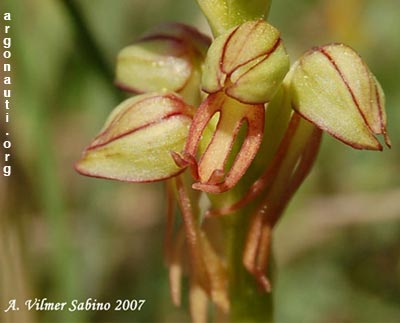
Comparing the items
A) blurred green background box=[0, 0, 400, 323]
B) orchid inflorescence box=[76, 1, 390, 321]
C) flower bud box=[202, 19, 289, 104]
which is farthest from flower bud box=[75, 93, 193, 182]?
blurred green background box=[0, 0, 400, 323]

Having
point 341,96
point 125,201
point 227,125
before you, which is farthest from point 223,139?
point 125,201

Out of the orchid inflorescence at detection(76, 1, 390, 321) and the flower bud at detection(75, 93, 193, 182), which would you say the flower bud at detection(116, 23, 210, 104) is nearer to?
the orchid inflorescence at detection(76, 1, 390, 321)

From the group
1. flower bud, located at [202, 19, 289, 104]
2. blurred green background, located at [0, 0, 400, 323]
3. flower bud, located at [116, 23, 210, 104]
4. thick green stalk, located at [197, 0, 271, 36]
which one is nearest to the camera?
flower bud, located at [202, 19, 289, 104]

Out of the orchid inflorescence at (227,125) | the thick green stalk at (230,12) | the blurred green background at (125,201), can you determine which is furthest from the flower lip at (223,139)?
the blurred green background at (125,201)

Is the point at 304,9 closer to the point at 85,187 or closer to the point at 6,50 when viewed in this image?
the point at 85,187

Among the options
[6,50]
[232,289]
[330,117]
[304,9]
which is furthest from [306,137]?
[304,9]

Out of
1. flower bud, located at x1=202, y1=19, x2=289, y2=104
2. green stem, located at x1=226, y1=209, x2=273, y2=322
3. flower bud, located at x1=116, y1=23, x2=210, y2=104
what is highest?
flower bud, located at x1=202, y1=19, x2=289, y2=104

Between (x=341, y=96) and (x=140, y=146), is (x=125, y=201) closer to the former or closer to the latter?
(x=140, y=146)
